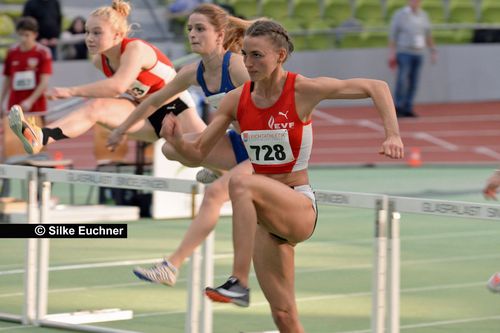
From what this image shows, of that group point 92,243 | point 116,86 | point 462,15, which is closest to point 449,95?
point 462,15

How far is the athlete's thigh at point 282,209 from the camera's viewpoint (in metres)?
6.71

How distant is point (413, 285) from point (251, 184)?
4508 millimetres

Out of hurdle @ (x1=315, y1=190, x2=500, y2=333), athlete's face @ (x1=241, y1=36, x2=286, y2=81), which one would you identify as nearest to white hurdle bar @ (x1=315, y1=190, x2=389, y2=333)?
hurdle @ (x1=315, y1=190, x2=500, y2=333)

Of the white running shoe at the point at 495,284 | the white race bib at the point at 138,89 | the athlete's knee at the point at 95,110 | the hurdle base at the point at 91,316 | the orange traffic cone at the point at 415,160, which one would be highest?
the orange traffic cone at the point at 415,160

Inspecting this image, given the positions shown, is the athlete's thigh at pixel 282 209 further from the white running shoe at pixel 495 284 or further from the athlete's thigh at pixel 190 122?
the athlete's thigh at pixel 190 122

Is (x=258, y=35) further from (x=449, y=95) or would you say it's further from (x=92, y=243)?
(x=449, y=95)

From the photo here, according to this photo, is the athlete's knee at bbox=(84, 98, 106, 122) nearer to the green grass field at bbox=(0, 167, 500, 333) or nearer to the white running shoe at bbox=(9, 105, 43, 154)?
the white running shoe at bbox=(9, 105, 43, 154)

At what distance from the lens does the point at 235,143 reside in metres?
8.58

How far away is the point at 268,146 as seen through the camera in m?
6.99

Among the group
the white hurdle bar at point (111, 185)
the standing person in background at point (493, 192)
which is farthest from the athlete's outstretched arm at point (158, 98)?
the standing person in background at point (493, 192)

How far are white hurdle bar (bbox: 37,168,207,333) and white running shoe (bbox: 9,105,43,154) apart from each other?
0.85ft

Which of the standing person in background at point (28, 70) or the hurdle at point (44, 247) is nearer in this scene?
the hurdle at point (44, 247)

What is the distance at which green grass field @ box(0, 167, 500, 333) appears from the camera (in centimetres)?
941

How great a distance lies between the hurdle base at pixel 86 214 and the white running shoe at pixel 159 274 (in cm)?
687
